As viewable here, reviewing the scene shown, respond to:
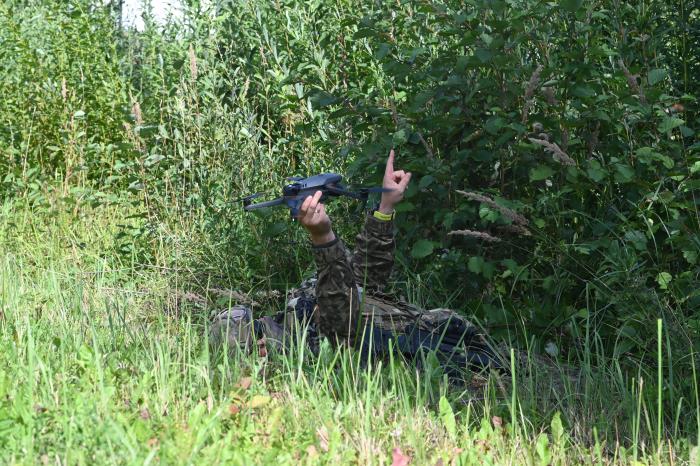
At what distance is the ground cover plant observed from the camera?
2971 millimetres

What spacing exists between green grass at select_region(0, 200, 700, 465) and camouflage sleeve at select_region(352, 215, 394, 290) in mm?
618

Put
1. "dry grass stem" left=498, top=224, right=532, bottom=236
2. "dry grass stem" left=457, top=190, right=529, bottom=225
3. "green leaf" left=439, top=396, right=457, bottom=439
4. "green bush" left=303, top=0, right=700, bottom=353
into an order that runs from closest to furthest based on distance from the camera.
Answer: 1. "green leaf" left=439, top=396, right=457, bottom=439
2. "dry grass stem" left=457, top=190, right=529, bottom=225
3. "green bush" left=303, top=0, right=700, bottom=353
4. "dry grass stem" left=498, top=224, right=532, bottom=236

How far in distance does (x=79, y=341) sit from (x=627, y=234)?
214 cm

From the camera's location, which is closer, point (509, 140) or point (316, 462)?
point (316, 462)

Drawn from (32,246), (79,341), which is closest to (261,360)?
(79,341)

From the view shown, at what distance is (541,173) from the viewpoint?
14.1 ft

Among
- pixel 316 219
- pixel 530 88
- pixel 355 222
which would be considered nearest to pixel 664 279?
pixel 530 88

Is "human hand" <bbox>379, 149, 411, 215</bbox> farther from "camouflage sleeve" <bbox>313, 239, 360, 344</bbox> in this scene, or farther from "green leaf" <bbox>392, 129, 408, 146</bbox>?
"camouflage sleeve" <bbox>313, 239, 360, 344</bbox>

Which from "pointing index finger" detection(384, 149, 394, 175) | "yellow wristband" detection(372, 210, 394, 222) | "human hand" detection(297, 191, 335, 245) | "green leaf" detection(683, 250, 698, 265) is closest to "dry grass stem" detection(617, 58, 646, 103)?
"green leaf" detection(683, 250, 698, 265)

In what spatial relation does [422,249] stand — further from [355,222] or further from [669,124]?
[669,124]

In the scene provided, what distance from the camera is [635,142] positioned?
4.32m

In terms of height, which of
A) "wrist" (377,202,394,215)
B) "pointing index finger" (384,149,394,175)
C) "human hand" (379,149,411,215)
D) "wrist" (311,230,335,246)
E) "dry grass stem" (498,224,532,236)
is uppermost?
"pointing index finger" (384,149,394,175)

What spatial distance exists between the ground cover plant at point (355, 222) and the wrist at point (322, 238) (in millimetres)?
410

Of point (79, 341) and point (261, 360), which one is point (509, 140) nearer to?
point (261, 360)
